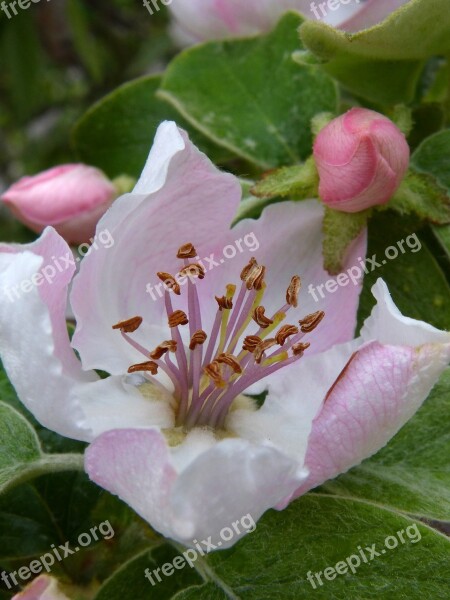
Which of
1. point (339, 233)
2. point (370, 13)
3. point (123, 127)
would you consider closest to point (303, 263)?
Result: point (339, 233)

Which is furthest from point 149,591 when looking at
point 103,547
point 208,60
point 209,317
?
point 208,60

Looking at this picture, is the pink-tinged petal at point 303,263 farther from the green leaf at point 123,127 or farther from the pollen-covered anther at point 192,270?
the green leaf at point 123,127

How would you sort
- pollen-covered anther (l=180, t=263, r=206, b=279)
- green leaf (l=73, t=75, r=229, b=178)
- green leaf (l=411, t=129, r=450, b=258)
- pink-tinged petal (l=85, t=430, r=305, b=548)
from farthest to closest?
green leaf (l=73, t=75, r=229, b=178)
green leaf (l=411, t=129, r=450, b=258)
pollen-covered anther (l=180, t=263, r=206, b=279)
pink-tinged petal (l=85, t=430, r=305, b=548)

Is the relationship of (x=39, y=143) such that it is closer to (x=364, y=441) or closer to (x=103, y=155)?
(x=103, y=155)

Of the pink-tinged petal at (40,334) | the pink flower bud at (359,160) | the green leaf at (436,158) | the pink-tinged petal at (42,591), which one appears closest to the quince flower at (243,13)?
the green leaf at (436,158)

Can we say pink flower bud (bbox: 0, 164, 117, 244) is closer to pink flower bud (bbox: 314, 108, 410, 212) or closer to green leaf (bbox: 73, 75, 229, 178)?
green leaf (bbox: 73, 75, 229, 178)

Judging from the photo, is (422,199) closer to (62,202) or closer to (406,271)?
(406,271)

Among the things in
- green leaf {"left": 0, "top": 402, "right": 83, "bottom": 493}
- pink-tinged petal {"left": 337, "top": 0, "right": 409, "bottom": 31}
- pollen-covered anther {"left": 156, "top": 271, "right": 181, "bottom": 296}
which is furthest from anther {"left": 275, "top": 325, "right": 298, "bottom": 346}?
pink-tinged petal {"left": 337, "top": 0, "right": 409, "bottom": 31}
